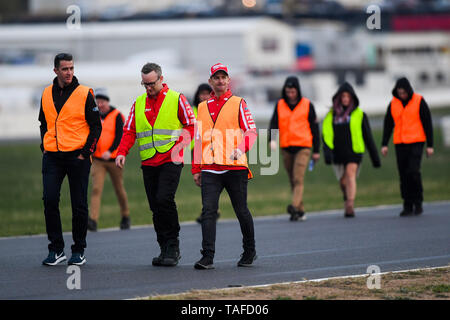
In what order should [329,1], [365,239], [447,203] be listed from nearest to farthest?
1. [365,239]
2. [447,203]
3. [329,1]

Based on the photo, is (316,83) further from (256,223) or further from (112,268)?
(112,268)

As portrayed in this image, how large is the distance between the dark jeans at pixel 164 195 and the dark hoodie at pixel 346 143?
575cm

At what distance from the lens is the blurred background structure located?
6500cm

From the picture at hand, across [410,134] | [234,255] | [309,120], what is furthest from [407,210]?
[234,255]

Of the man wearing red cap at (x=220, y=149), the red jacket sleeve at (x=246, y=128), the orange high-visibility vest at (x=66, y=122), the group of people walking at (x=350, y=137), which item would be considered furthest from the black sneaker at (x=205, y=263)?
the group of people walking at (x=350, y=137)

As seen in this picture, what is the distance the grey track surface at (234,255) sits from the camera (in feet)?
27.2

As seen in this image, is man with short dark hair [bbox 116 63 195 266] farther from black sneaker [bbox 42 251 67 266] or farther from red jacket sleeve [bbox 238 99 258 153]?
black sneaker [bbox 42 251 67 266]

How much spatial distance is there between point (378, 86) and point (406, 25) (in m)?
22.8

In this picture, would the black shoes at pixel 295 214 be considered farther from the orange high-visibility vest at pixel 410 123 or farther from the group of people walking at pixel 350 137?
the orange high-visibility vest at pixel 410 123

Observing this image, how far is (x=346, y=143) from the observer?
1481 centimetres

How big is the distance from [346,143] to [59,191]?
21.0 ft
